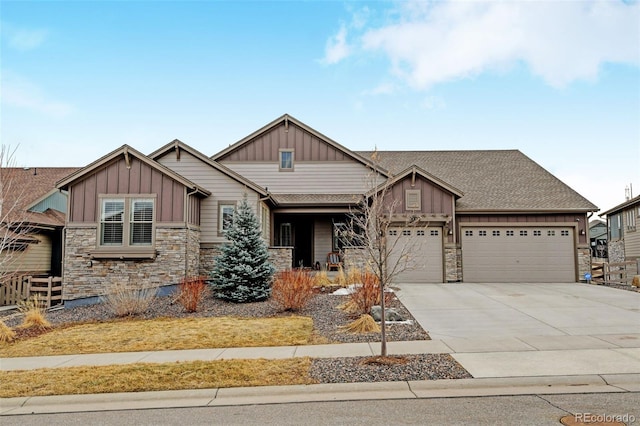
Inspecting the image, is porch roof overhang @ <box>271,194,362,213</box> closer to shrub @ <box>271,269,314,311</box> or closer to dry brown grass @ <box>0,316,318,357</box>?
shrub @ <box>271,269,314,311</box>

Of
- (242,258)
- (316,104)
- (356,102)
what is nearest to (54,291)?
(242,258)

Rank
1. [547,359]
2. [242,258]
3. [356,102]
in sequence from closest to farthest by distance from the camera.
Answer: [547,359]
[242,258]
[356,102]

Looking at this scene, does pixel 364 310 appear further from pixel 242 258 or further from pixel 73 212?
pixel 73 212

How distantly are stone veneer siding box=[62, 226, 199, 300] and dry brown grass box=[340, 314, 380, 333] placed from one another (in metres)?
7.90

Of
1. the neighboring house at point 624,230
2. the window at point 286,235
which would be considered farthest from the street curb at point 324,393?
the neighboring house at point 624,230

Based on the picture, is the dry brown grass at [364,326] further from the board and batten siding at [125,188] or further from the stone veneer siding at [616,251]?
the stone veneer siding at [616,251]

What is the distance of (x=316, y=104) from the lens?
20.6 m

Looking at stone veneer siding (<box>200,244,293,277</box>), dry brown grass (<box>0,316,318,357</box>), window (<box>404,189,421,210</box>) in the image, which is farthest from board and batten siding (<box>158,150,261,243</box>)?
dry brown grass (<box>0,316,318,357</box>)

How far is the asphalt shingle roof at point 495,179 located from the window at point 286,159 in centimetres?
453

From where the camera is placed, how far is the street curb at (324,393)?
566 centimetres

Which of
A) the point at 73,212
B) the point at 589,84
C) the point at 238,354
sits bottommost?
the point at 238,354

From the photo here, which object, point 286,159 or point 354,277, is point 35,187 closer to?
point 286,159

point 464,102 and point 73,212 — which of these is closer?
point 73,212

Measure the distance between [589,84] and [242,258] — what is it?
13.7 metres
